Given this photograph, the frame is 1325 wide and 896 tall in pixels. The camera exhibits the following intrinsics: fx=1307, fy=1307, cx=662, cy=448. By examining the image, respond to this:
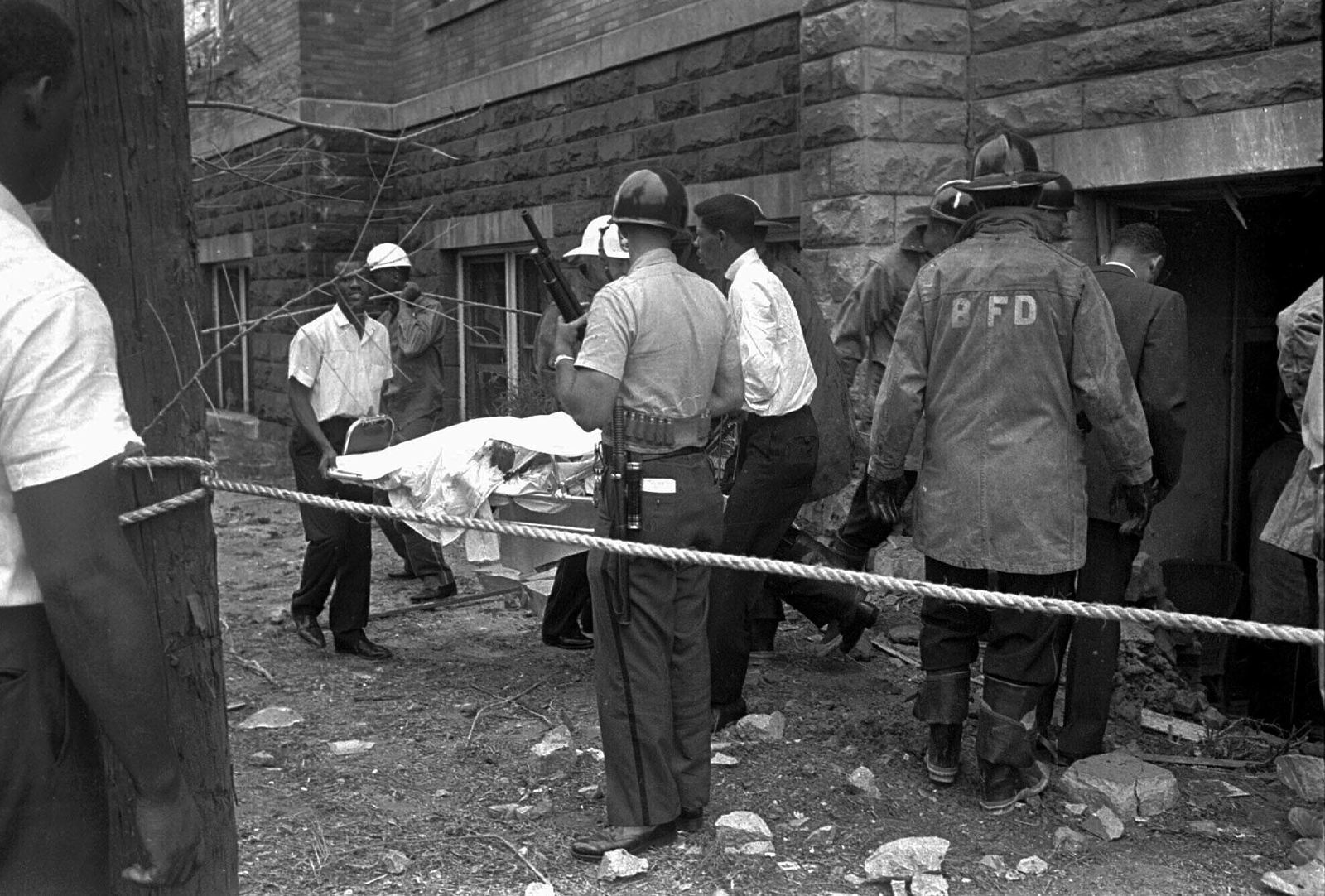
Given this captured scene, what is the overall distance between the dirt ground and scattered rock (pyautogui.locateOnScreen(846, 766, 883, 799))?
31 mm

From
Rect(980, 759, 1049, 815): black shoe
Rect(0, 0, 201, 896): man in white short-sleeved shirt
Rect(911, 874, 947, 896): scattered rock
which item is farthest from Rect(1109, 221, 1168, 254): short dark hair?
Rect(0, 0, 201, 896): man in white short-sleeved shirt

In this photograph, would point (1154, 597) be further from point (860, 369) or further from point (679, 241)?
point (679, 241)

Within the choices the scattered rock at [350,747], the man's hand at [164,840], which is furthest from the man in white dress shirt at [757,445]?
the man's hand at [164,840]

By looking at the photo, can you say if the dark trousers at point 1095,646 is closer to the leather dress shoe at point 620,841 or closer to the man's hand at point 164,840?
the leather dress shoe at point 620,841

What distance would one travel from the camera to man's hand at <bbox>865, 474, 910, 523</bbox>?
4.80 meters

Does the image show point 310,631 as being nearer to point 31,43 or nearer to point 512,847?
point 512,847

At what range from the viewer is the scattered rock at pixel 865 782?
4.73 meters

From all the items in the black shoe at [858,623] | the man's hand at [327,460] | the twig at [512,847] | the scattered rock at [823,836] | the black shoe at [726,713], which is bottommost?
the scattered rock at [823,836]

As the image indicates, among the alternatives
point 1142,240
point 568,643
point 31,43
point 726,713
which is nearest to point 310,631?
point 568,643

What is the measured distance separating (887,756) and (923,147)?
144 inches

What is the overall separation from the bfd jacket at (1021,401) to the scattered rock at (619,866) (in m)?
1.49

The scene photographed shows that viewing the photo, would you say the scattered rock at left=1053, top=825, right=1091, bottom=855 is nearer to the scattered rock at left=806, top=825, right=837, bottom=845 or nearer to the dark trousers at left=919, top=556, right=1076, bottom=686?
the dark trousers at left=919, top=556, right=1076, bottom=686

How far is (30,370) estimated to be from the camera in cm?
186

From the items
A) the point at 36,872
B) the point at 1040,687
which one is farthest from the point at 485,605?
the point at 36,872
